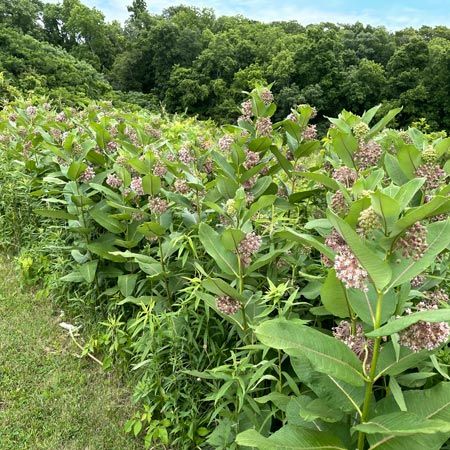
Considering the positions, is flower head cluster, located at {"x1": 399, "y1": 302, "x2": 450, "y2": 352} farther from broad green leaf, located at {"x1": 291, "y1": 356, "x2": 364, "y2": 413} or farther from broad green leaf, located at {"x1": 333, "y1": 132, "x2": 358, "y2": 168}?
broad green leaf, located at {"x1": 333, "y1": 132, "x2": 358, "y2": 168}

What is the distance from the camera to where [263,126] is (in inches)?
114

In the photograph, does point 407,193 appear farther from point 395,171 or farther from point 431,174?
point 395,171

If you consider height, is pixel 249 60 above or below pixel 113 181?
above

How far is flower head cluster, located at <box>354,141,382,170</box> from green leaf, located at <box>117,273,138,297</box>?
4.97 ft

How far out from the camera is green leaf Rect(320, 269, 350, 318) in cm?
159

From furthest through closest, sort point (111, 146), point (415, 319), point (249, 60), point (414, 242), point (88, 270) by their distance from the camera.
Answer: point (249, 60) < point (111, 146) < point (88, 270) < point (414, 242) < point (415, 319)

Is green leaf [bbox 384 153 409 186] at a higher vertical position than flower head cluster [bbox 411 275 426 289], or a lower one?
higher

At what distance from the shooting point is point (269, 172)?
2.96 metres

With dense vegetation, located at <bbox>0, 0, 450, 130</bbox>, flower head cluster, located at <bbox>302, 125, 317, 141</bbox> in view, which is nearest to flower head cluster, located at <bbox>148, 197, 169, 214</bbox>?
flower head cluster, located at <bbox>302, 125, 317, 141</bbox>

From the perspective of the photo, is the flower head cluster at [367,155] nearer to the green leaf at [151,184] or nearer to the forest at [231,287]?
the forest at [231,287]

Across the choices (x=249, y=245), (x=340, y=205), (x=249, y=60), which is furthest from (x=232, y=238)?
(x=249, y=60)

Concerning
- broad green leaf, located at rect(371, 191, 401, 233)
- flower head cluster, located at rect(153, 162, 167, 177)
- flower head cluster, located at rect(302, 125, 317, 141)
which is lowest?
flower head cluster, located at rect(153, 162, 167, 177)

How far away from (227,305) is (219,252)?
24 cm

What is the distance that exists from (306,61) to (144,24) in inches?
910
